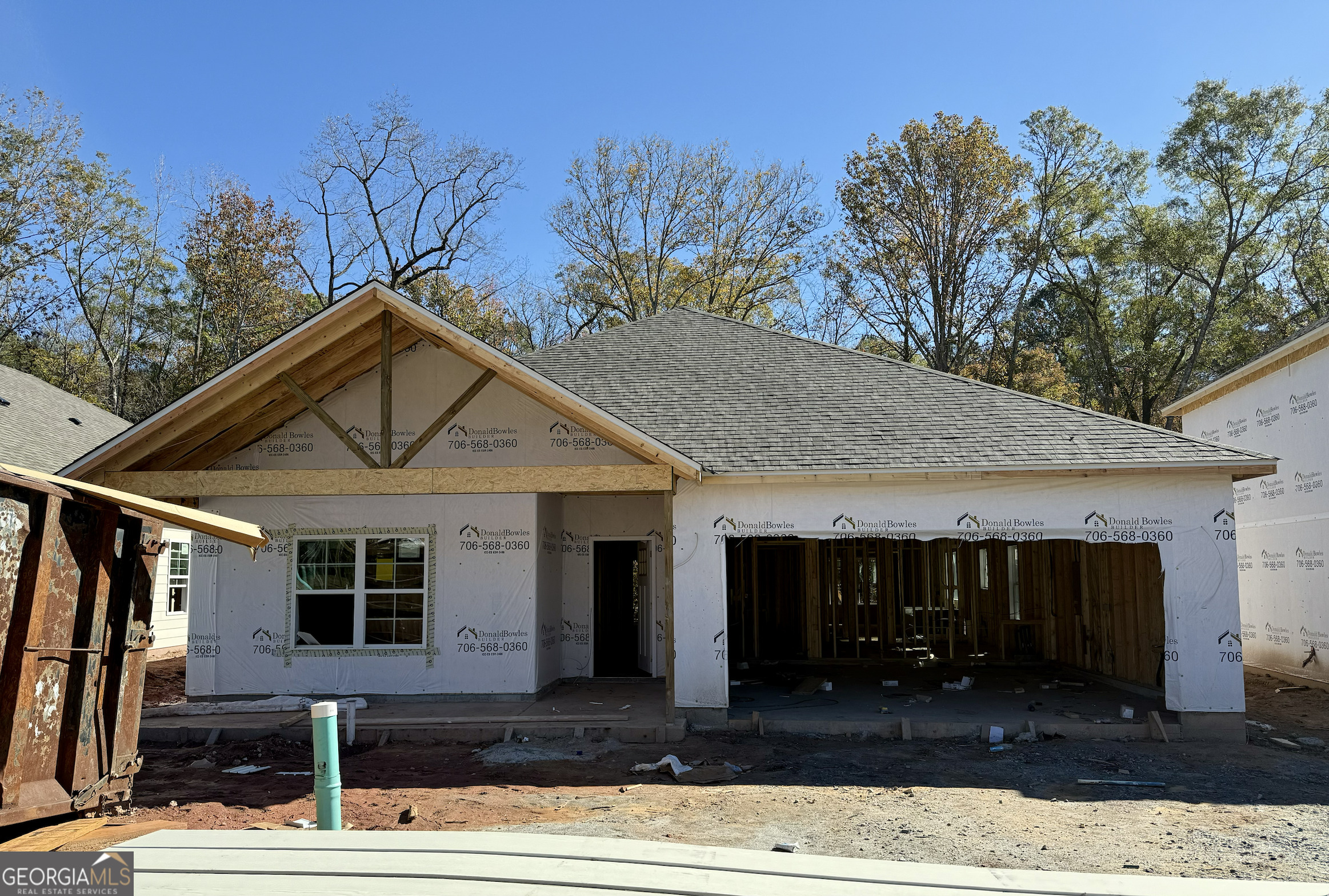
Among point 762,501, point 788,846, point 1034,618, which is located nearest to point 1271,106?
point 1034,618

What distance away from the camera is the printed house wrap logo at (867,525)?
37.5ft

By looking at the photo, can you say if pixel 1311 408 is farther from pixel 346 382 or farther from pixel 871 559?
pixel 346 382

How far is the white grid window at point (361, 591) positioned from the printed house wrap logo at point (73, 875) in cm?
916

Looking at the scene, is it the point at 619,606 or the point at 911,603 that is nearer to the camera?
the point at 619,606

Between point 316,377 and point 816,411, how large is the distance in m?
6.95

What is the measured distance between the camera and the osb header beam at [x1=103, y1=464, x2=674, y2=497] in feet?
35.3

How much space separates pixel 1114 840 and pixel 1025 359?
29.4m

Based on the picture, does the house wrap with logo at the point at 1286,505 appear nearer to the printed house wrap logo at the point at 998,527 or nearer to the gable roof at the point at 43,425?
the printed house wrap logo at the point at 998,527

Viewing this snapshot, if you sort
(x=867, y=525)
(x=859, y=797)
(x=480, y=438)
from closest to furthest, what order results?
(x=859, y=797)
(x=867, y=525)
(x=480, y=438)

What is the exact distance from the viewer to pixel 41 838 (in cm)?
447

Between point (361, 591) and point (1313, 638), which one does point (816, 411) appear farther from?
point (1313, 638)

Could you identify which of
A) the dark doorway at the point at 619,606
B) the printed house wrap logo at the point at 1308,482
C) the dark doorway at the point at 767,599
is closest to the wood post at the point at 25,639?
the dark doorway at the point at 619,606

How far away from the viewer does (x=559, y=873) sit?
363 centimetres

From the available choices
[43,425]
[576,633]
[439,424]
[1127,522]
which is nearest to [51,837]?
[439,424]
